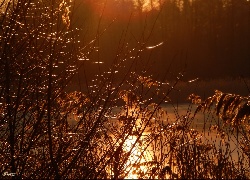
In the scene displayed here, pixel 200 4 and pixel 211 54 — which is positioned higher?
pixel 200 4

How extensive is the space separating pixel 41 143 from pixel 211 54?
54.1m

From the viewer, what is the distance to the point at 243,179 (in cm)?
585

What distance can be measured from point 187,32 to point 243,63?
7326 mm

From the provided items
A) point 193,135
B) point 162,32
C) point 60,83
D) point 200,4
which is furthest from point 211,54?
point 60,83

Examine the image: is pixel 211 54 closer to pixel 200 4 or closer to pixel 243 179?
pixel 200 4

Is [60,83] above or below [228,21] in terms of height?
below

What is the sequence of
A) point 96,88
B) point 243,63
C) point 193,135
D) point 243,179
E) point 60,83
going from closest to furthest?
1. point 60,83
2. point 96,88
3. point 243,179
4. point 193,135
5. point 243,63

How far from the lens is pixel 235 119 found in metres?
5.86

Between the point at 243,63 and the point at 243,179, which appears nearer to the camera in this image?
the point at 243,179

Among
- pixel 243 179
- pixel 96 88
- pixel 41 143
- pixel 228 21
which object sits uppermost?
pixel 228 21

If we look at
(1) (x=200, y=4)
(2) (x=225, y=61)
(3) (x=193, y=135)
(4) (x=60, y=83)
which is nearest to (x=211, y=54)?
Answer: (2) (x=225, y=61)

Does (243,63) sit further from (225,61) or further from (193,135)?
(193,135)

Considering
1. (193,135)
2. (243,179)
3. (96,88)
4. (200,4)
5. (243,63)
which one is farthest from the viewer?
(200,4)

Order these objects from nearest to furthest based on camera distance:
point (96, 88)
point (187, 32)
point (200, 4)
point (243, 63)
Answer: point (96, 88), point (243, 63), point (187, 32), point (200, 4)
